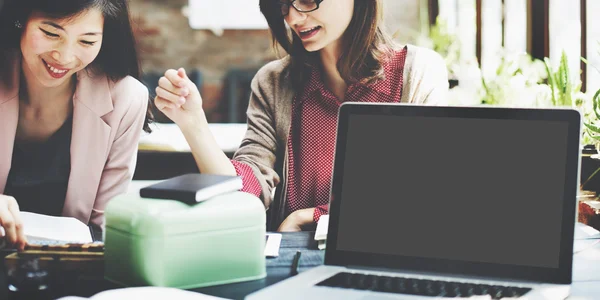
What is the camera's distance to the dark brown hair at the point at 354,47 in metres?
1.61

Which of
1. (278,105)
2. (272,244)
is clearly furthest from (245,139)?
(272,244)

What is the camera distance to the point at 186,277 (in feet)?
2.85

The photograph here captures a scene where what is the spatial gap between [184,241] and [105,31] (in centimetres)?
83

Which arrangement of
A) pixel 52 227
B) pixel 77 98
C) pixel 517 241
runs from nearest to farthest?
pixel 517 241, pixel 52 227, pixel 77 98

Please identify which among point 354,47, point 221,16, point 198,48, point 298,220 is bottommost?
point 298,220

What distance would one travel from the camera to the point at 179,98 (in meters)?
1.35

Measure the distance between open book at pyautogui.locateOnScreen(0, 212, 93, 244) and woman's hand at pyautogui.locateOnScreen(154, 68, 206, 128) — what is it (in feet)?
1.02

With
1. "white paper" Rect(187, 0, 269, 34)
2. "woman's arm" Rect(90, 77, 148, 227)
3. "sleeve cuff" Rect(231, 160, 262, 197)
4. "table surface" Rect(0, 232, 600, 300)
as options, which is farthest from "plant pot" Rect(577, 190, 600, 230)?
"white paper" Rect(187, 0, 269, 34)

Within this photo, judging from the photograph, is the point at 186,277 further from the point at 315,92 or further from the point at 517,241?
the point at 315,92

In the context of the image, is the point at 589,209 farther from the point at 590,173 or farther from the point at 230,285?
the point at 230,285

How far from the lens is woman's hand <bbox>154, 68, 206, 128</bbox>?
1.32 metres

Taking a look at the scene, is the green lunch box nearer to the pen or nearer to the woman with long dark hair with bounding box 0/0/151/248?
the pen

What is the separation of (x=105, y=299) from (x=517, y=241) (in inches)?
21.1

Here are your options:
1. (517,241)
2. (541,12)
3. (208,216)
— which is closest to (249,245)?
(208,216)
